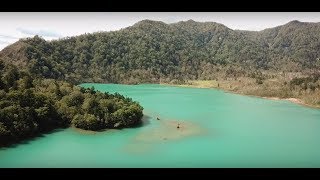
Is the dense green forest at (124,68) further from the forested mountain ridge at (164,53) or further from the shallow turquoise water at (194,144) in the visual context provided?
the shallow turquoise water at (194,144)

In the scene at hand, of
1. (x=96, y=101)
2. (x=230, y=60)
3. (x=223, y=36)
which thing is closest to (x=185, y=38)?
(x=223, y=36)

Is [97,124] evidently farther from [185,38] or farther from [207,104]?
[185,38]

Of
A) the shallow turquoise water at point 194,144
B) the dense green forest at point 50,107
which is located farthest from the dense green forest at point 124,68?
the shallow turquoise water at point 194,144

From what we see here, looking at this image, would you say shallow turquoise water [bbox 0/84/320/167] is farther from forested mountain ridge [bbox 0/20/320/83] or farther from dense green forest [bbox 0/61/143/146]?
forested mountain ridge [bbox 0/20/320/83]

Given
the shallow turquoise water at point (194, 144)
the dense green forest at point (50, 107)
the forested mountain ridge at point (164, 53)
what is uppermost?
the forested mountain ridge at point (164, 53)

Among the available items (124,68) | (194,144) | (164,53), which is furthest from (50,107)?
(164,53)

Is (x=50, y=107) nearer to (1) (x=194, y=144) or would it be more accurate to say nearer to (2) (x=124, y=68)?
(1) (x=194, y=144)

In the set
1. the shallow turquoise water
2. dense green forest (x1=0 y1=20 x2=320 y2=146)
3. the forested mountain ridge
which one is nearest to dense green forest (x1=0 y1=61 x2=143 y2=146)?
dense green forest (x1=0 y1=20 x2=320 y2=146)
